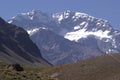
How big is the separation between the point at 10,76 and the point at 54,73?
30015 mm

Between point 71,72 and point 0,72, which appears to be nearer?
point 0,72

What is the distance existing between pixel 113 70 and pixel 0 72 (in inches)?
1013

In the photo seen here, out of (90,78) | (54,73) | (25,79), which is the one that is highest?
(54,73)

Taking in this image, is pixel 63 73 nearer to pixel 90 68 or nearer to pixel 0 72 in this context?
pixel 90 68

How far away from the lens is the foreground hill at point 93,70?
64000mm

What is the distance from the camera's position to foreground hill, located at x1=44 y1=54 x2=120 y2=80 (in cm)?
6400

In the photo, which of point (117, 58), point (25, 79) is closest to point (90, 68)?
point (117, 58)

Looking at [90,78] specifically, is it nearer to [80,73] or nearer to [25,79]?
[80,73]

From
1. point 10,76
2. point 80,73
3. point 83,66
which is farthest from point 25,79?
point 83,66

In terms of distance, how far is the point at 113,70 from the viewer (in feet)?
218

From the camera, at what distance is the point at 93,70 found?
68.9 m

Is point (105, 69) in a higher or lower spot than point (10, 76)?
higher

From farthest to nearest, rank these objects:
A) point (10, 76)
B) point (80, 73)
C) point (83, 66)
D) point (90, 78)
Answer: point (83, 66) < point (80, 73) < point (90, 78) < point (10, 76)

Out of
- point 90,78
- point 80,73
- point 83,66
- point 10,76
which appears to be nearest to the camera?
point 10,76
